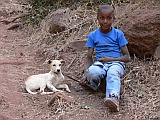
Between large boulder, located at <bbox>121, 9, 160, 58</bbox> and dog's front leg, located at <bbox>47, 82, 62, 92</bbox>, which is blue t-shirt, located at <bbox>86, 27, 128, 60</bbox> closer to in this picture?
large boulder, located at <bbox>121, 9, 160, 58</bbox>

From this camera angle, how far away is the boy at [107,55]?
4.17m

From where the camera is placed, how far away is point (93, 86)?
454cm

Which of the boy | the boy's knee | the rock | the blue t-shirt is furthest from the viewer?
the rock

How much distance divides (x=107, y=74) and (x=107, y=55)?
0.37m

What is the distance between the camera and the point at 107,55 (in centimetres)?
452

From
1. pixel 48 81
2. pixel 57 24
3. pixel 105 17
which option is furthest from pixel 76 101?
pixel 57 24

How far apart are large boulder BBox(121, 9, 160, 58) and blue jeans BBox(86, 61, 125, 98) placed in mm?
788

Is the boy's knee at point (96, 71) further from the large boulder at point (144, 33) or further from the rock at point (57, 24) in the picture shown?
the rock at point (57, 24)

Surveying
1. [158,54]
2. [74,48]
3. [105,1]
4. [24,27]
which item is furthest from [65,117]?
[24,27]

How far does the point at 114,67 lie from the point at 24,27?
5376 millimetres

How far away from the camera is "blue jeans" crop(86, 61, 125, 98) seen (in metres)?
4.08

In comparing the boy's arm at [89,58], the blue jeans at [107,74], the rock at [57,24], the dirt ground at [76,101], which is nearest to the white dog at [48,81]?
the dirt ground at [76,101]

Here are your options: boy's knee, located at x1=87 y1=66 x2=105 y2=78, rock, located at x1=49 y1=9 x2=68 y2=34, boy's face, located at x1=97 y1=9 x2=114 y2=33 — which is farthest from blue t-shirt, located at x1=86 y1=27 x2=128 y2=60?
rock, located at x1=49 y1=9 x2=68 y2=34

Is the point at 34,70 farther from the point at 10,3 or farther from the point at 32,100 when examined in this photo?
the point at 10,3
